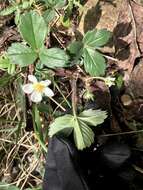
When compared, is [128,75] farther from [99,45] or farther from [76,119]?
[76,119]

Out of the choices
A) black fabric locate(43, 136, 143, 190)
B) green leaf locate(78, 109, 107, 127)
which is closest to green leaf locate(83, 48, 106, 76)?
green leaf locate(78, 109, 107, 127)

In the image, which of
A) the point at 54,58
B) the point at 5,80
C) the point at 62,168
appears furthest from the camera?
the point at 5,80

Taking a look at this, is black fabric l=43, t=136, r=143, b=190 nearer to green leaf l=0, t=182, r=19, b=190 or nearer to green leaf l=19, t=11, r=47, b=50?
green leaf l=0, t=182, r=19, b=190

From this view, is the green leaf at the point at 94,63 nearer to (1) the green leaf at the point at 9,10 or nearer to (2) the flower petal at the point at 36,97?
(2) the flower petal at the point at 36,97

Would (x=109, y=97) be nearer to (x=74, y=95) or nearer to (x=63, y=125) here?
(x=74, y=95)

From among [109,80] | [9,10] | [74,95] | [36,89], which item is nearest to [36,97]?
[36,89]

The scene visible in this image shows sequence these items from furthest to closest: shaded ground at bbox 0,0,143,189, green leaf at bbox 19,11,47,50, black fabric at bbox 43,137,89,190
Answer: shaded ground at bbox 0,0,143,189 < green leaf at bbox 19,11,47,50 < black fabric at bbox 43,137,89,190

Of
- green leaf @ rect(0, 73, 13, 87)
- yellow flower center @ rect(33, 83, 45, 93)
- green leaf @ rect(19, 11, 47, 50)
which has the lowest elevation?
yellow flower center @ rect(33, 83, 45, 93)
